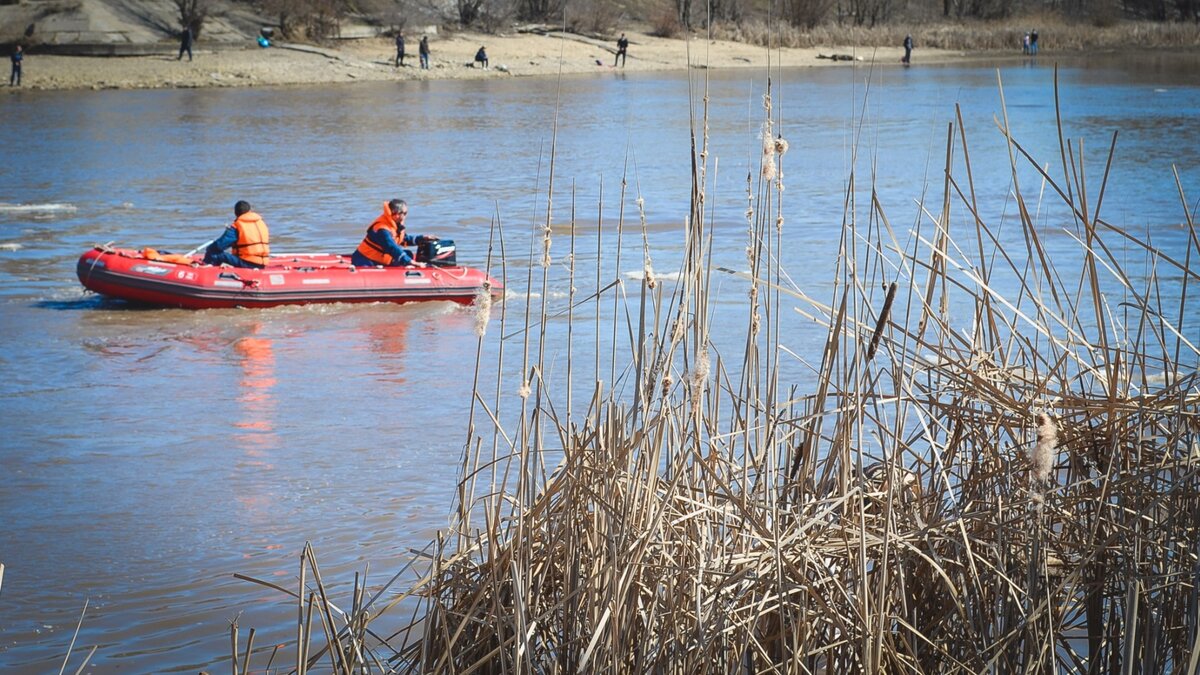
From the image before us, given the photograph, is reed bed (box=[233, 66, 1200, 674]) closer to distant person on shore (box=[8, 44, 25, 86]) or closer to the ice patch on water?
the ice patch on water

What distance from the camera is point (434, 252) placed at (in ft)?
39.7

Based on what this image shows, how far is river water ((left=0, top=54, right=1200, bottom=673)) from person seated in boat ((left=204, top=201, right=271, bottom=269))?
533mm

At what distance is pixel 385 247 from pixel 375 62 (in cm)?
3283

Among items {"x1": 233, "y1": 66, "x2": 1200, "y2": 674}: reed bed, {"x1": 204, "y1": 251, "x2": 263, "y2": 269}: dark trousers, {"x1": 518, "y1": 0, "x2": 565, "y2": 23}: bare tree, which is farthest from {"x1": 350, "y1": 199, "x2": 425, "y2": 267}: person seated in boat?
{"x1": 518, "y1": 0, "x2": 565, "y2": 23}: bare tree

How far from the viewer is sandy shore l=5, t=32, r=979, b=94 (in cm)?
3834

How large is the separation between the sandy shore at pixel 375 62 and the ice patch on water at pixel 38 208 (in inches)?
677

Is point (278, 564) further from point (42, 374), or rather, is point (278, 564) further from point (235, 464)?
point (42, 374)

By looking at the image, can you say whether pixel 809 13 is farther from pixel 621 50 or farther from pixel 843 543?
pixel 843 543

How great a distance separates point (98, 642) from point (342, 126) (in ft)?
79.6

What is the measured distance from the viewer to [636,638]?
2.89 m

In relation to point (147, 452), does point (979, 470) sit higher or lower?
higher

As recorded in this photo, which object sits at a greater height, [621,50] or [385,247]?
[621,50]

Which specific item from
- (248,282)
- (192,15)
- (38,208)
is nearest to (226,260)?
(248,282)

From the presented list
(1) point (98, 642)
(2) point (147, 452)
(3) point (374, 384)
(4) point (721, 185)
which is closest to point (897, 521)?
(1) point (98, 642)
